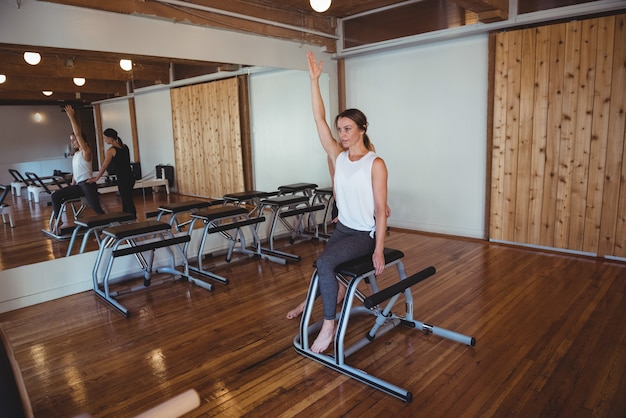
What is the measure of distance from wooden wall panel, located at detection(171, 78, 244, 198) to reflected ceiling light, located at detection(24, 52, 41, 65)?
4.70 feet

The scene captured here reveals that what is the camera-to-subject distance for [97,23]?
375 centimetres

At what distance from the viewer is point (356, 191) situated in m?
2.53

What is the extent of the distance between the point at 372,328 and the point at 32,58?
3428mm

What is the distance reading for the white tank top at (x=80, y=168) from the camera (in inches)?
162

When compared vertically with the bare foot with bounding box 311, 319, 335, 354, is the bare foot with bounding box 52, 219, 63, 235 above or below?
above

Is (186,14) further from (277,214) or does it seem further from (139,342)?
(139,342)

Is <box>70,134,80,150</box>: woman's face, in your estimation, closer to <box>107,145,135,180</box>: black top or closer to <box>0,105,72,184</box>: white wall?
<box>0,105,72,184</box>: white wall

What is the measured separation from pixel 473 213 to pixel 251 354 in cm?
343

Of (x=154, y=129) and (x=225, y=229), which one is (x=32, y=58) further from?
(x=225, y=229)

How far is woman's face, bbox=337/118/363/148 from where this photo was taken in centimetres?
252

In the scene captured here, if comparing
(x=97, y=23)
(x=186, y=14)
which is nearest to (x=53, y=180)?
(x=97, y=23)

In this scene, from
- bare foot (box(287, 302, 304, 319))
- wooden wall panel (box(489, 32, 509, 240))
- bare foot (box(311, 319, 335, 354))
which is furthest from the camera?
wooden wall panel (box(489, 32, 509, 240))

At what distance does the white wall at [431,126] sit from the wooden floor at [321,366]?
1437 mm

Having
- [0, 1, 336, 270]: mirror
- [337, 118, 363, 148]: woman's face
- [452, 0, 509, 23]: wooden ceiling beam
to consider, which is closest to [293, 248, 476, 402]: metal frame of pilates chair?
[337, 118, 363, 148]: woman's face
